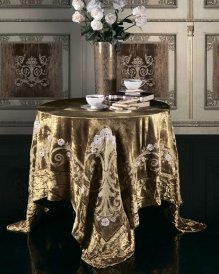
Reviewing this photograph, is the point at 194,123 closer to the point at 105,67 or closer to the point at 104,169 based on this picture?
the point at 105,67

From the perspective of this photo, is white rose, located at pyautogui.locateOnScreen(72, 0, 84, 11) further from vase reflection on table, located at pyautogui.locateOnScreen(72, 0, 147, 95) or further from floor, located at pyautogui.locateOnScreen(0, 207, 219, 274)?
floor, located at pyautogui.locateOnScreen(0, 207, 219, 274)

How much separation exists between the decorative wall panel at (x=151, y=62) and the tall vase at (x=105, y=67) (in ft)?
6.29

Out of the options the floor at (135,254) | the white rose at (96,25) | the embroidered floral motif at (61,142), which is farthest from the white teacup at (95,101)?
the floor at (135,254)

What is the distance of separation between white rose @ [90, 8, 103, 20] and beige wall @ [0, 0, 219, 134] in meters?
2.04

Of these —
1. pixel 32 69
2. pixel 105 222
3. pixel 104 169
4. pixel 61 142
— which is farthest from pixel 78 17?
pixel 32 69

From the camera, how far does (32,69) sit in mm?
5211

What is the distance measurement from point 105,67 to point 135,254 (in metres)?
1.07

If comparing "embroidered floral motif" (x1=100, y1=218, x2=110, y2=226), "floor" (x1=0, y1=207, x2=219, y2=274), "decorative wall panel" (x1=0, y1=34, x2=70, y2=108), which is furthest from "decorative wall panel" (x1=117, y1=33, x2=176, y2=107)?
"embroidered floral motif" (x1=100, y1=218, x2=110, y2=226)

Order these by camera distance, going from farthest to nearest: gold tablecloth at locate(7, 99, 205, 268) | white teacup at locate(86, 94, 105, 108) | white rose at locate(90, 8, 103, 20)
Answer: white rose at locate(90, 8, 103, 20) → white teacup at locate(86, 94, 105, 108) → gold tablecloth at locate(7, 99, 205, 268)

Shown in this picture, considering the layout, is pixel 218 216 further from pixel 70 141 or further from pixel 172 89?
pixel 172 89

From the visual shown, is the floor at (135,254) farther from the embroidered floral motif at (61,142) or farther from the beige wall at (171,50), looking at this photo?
the beige wall at (171,50)

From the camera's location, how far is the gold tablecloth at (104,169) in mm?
2691

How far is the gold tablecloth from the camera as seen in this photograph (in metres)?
2.69

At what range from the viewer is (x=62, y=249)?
284cm
